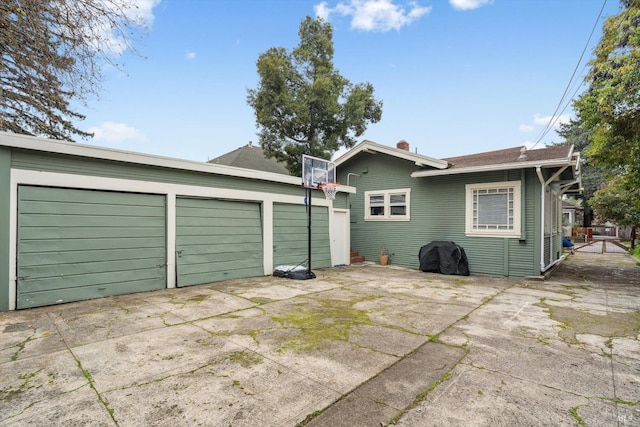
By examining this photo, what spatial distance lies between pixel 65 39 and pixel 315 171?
5270 millimetres

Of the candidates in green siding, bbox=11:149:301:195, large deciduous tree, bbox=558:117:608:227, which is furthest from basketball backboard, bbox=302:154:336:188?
large deciduous tree, bbox=558:117:608:227

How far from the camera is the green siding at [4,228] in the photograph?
455cm

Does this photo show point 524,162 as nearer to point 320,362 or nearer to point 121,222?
point 320,362

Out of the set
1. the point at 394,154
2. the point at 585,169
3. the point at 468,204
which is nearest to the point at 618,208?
the point at 585,169

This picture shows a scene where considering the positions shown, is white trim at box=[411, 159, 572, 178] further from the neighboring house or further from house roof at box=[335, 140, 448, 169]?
house roof at box=[335, 140, 448, 169]

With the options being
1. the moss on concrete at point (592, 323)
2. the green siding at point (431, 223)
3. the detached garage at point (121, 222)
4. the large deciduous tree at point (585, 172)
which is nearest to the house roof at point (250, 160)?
the green siding at point (431, 223)

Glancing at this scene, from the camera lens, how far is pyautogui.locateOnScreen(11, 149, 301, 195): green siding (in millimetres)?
4895

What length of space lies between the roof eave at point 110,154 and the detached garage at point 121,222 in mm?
16

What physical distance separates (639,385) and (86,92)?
7.99 metres

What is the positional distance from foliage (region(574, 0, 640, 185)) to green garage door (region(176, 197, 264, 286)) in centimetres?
864

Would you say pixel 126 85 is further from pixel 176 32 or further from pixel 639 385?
pixel 639 385

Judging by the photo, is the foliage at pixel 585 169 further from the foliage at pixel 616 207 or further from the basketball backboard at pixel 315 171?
→ the basketball backboard at pixel 315 171

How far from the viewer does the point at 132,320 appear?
4.19 metres

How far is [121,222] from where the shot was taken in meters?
5.82
